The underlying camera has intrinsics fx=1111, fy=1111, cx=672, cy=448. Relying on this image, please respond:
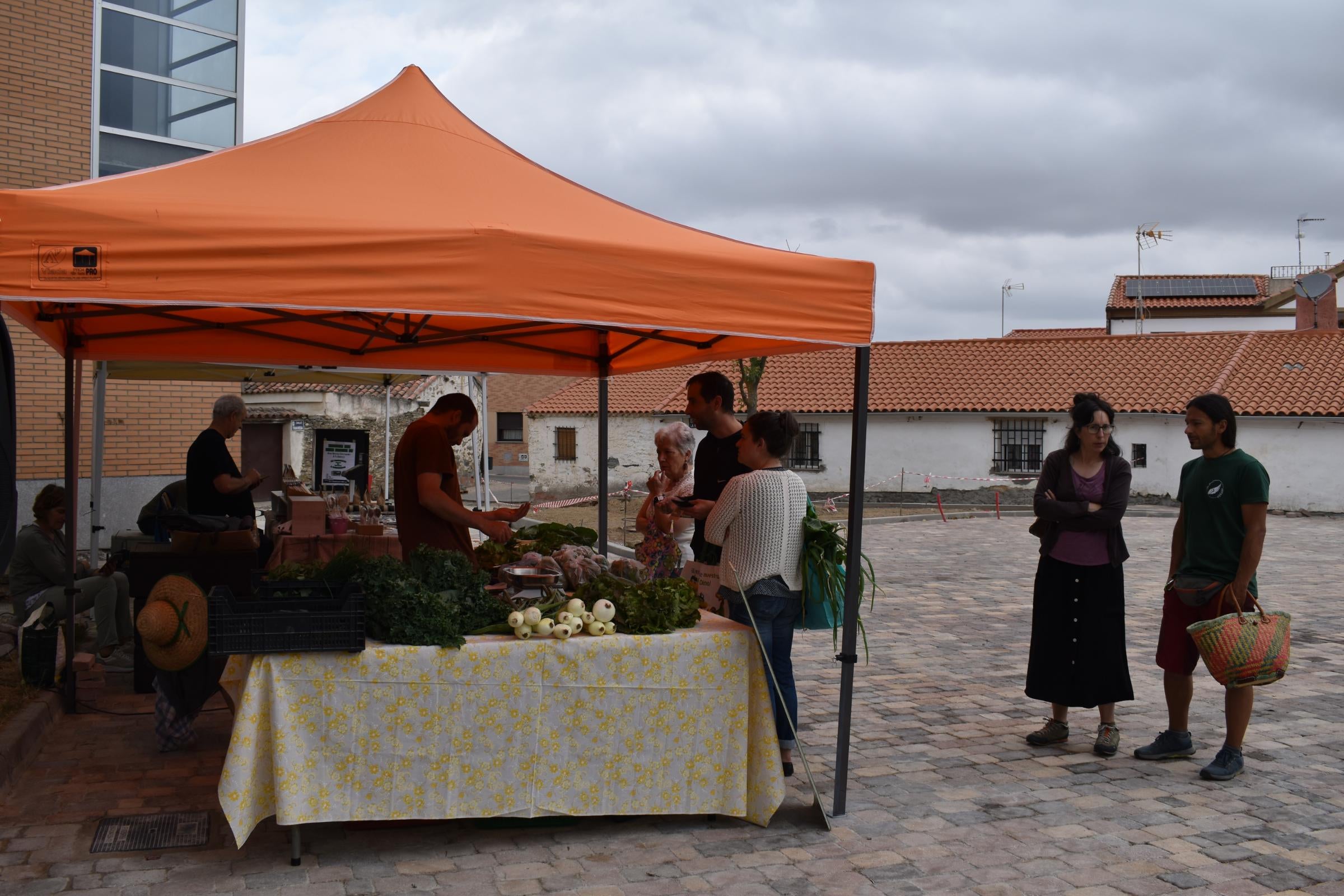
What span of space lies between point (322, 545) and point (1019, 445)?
2666cm

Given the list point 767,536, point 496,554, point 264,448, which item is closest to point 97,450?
point 496,554

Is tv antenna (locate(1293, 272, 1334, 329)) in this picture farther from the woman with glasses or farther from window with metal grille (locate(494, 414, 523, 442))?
the woman with glasses

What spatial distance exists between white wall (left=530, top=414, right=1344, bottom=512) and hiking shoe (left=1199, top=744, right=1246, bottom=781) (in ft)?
69.9

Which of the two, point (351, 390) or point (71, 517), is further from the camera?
point (351, 390)

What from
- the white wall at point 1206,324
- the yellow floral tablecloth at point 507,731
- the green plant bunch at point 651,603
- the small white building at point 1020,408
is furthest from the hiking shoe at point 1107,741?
the white wall at point 1206,324

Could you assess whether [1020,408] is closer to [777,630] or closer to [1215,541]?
[1215,541]

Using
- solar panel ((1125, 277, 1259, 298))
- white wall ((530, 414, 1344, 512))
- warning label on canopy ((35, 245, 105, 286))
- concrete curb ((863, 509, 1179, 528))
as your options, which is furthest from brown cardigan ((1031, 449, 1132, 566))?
solar panel ((1125, 277, 1259, 298))

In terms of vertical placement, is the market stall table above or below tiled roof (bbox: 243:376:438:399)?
below

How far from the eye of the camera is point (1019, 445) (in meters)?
32.4

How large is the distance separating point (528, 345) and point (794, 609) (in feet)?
11.0

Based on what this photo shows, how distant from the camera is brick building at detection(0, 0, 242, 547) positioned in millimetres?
13406

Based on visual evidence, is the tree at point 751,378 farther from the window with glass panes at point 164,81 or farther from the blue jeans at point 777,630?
the blue jeans at point 777,630

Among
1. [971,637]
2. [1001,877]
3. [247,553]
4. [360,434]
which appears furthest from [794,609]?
[360,434]

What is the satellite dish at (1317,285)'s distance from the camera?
128 ft
